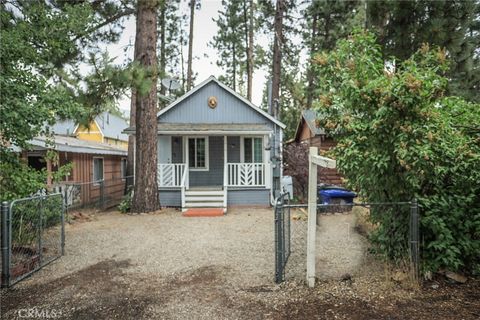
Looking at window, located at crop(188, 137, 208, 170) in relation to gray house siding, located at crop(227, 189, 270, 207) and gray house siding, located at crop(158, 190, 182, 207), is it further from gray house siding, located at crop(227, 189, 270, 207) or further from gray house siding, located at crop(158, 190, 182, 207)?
gray house siding, located at crop(227, 189, 270, 207)

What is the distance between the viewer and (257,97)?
3425cm

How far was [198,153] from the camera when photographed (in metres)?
13.1

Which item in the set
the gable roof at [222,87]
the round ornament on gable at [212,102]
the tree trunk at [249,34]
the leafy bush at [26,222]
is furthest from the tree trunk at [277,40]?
the leafy bush at [26,222]

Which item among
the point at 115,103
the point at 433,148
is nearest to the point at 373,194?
the point at 433,148

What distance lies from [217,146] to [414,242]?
9815mm

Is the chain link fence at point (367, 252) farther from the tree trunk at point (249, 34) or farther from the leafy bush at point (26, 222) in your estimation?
the tree trunk at point (249, 34)

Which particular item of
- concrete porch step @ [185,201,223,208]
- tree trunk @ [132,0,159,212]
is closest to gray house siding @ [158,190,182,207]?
concrete porch step @ [185,201,223,208]

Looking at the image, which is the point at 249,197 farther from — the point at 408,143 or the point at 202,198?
the point at 408,143

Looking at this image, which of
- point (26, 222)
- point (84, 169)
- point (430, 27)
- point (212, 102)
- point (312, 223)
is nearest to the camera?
point (312, 223)

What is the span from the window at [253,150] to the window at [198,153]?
64.9 inches

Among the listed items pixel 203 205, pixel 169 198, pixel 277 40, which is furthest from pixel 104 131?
pixel 203 205

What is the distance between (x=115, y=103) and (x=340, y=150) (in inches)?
230

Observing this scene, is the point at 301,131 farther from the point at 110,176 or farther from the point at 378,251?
the point at 378,251

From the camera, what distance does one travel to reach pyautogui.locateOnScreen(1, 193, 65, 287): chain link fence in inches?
164
